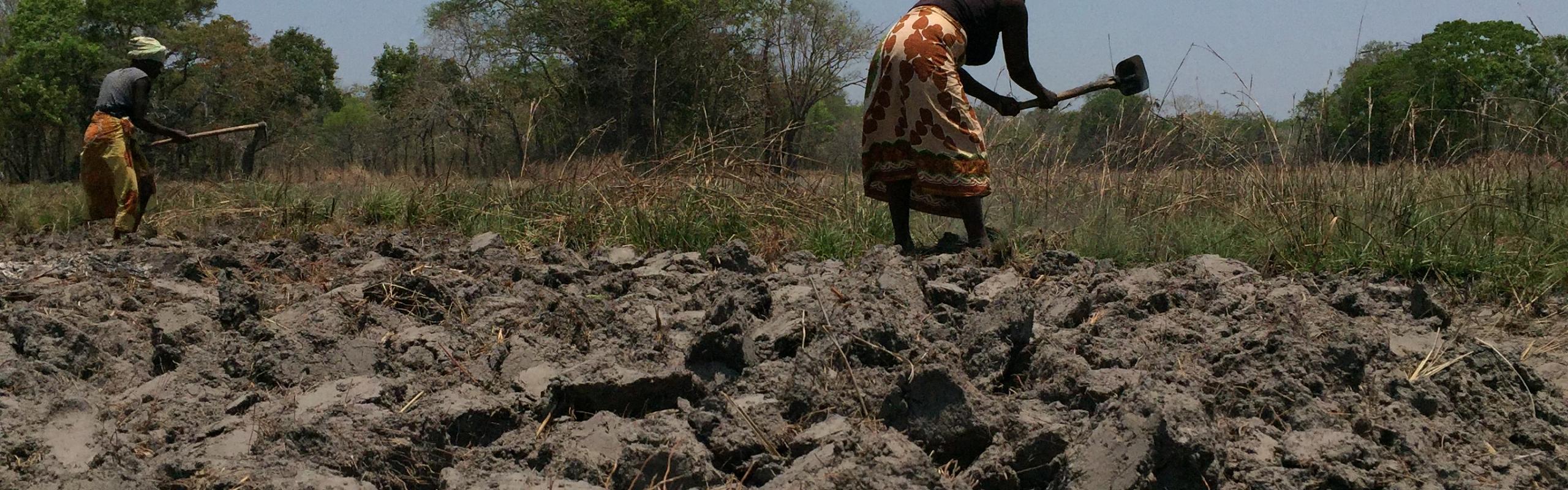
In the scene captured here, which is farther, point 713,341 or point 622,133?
point 622,133

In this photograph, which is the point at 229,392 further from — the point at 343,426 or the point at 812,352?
the point at 812,352

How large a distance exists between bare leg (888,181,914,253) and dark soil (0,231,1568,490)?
81cm

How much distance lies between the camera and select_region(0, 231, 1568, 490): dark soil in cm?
245

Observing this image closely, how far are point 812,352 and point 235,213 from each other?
530 centimetres

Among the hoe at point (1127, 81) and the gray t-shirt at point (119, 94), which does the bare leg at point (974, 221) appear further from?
the gray t-shirt at point (119, 94)

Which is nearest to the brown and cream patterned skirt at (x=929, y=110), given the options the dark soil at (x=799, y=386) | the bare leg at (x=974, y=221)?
the bare leg at (x=974, y=221)

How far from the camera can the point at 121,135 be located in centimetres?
685

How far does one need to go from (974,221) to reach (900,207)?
1.08ft

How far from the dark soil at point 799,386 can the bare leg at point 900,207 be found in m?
0.81

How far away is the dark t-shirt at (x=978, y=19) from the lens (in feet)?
15.6

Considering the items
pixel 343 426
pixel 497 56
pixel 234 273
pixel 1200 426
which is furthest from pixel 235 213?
pixel 497 56

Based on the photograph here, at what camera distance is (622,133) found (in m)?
20.9

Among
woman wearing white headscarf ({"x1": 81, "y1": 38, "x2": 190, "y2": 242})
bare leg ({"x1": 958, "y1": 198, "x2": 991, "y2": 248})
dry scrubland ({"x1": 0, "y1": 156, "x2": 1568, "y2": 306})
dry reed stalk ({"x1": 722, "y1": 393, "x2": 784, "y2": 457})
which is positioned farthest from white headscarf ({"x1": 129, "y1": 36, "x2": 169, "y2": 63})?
dry reed stalk ({"x1": 722, "y1": 393, "x2": 784, "y2": 457})

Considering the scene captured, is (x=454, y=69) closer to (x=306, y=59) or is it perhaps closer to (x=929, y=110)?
(x=306, y=59)
